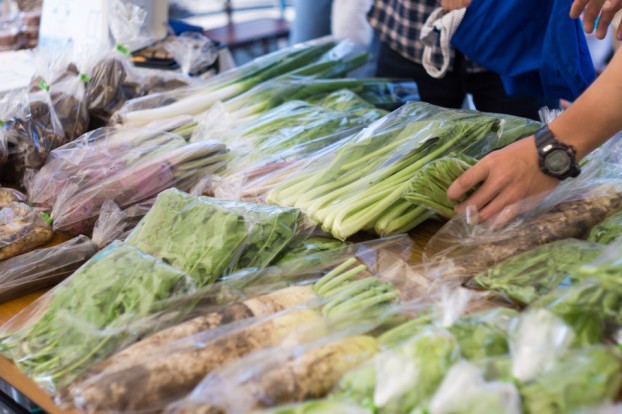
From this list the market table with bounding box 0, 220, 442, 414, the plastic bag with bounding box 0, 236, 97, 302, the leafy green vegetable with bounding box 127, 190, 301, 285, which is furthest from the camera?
the plastic bag with bounding box 0, 236, 97, 302

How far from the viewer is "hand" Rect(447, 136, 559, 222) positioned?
73.5 inches

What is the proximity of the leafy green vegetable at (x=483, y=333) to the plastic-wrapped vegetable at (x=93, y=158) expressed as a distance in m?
1.34

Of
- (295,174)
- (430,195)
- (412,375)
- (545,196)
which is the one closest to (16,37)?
(295,174)

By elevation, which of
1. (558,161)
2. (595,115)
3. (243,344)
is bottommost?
(243,344)

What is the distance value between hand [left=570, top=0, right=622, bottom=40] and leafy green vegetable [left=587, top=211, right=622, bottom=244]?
0.71 metres

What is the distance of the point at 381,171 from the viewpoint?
6.90 ft

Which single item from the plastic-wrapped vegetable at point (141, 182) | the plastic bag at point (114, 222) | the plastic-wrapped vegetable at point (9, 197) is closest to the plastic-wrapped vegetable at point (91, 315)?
the plastic bag at point (114, 222)

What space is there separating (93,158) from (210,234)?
779 millimetres

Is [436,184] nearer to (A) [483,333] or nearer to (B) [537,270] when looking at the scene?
(B) [537,270]

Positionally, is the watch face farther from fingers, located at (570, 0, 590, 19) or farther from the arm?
fingers, located at (570, 0, 590, 19)

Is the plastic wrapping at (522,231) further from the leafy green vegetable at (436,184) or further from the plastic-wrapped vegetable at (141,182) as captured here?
the plastic-wrapped vegetable at (141,182)

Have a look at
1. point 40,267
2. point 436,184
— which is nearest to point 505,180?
point 436,184

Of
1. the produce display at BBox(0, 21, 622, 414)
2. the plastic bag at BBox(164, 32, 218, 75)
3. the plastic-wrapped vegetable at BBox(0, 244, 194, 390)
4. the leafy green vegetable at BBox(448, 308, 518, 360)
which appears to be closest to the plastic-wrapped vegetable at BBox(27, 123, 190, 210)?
the produce display at BBox(0, 21, 622, 414)

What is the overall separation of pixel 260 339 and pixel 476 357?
0.44m
